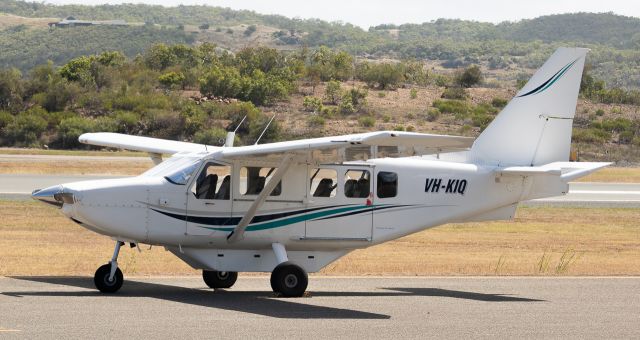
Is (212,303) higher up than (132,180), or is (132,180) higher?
(132,180)

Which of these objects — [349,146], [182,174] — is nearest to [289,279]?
[182,174]

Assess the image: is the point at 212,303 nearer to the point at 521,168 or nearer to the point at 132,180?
the point at 132,180

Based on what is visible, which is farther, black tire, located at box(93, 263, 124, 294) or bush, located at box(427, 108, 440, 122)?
bush, located at box(427, 108, 440, 122)

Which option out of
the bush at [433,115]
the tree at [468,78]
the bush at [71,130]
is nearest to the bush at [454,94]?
the tree at [468,78]

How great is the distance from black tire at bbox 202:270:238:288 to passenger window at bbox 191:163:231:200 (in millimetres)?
1314

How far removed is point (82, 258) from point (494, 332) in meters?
10.0

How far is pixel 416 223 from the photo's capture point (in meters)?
17.5

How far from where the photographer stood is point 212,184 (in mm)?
16578

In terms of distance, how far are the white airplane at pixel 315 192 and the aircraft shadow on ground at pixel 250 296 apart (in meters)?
0.37

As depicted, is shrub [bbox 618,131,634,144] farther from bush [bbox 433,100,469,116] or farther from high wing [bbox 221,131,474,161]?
high wing [bbox 221,131,474,161]

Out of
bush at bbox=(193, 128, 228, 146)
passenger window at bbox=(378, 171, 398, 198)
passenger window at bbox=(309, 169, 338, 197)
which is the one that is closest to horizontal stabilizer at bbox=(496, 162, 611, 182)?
passenger window at bbox=(378, 171, 398, 198)

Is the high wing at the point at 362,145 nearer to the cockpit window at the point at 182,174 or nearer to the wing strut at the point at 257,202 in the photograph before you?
the wing strut at the point at 257,202

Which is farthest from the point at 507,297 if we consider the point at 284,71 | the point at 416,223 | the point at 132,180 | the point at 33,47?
the point at 33,47

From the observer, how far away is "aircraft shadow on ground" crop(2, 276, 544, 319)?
14.7 meters
